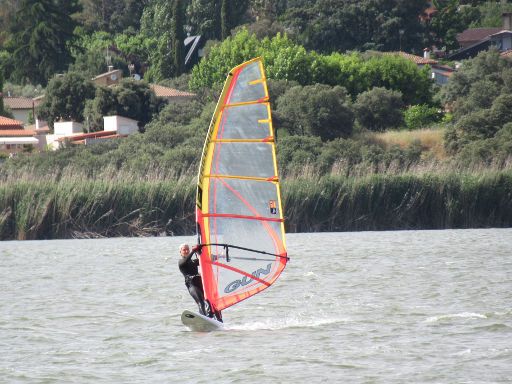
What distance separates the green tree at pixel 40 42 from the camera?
238 ft

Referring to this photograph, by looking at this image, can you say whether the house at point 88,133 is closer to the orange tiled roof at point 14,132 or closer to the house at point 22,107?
the orange tiled roof at point 14,132

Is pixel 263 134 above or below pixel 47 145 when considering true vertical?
above

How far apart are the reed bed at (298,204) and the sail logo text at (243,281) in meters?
17.6

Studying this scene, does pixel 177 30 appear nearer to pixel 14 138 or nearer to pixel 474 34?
pixel 14 138

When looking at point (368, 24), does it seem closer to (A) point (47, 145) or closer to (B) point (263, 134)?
(A) point (47, 145)

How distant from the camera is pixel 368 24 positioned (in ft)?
246

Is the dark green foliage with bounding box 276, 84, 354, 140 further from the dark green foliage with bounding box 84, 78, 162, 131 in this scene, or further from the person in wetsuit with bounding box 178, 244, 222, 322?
the person in wetsuit with bounding box 178, 244, 222, 322

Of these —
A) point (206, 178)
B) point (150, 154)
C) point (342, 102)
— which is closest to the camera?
point (206, 178)

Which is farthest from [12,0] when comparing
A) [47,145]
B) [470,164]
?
[470,164]

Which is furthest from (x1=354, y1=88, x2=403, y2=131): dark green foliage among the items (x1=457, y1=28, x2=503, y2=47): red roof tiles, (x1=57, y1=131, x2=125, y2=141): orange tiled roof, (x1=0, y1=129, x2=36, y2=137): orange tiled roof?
(x1=457, y1=28, x2=503, y2=47): red roof tiles

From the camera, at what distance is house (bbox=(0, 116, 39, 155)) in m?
57.0

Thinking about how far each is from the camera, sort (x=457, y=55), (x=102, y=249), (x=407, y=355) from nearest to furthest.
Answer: (x=407, y=355) < (x=102, y=249) < (x=457, y=55)

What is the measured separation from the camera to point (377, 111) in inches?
2180

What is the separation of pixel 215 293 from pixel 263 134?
200 centimetres
